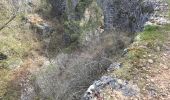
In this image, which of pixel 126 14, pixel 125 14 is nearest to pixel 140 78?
pixel 126 14

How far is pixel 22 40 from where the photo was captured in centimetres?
2889

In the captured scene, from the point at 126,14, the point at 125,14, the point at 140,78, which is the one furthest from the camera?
the point at 125,14

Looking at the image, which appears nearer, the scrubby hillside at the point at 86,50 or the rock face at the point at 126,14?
the scrubby hillside at the point at 86,50

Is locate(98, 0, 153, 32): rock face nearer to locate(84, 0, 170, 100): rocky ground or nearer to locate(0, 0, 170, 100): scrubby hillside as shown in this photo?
locate(0, 0, 170, 100): scrubby hillside

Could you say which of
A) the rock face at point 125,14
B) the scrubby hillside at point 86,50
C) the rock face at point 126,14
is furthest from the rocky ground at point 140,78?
the rock face at point 125,14

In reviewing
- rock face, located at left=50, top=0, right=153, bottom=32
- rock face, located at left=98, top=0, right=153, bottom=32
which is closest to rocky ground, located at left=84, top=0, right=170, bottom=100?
rock face, located at left=50, top=0, right=153, bottom=32

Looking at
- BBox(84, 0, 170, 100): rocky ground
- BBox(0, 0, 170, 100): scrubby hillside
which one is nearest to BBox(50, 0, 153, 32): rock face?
BBox(0, 0, 170, 100): scrubby hillside

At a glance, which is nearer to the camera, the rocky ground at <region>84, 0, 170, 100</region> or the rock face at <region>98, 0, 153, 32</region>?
the rocky ground at <region>84, 0, 170, 100</region>

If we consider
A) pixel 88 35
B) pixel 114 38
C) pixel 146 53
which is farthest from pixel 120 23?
pixel 146 53

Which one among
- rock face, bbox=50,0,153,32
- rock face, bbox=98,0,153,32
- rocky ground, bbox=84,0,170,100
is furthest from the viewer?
rock face, bbox=98,0,153,32

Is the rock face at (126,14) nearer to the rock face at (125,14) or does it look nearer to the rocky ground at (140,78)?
the rock face at (125,14)

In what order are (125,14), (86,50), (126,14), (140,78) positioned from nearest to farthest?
1. (140,78)
2. (126,14)
3. (125,14)
4. (86,50)

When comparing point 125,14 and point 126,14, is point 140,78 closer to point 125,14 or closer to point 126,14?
point 126,14

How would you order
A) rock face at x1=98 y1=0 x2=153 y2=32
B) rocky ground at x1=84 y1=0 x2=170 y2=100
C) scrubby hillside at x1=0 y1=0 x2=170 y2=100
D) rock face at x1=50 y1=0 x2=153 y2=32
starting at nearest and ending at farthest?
1. rocky ground at x1=84 y1=0 x2=170 y2=100
2. scrubby hillside at x1=0 y1=0 x2=170 y2=100
3. rock face at x1=50 y1=0 x2=153 y2=32
4. rock face at x1=98 y1=0 x2=153 y2=32
